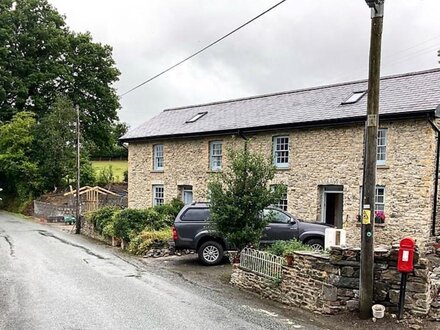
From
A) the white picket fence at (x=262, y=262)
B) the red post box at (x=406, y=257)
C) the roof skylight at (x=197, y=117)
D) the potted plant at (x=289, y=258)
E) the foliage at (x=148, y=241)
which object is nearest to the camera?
the red post box at (x=406, y=257)

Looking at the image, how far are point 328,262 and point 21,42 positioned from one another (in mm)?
40261

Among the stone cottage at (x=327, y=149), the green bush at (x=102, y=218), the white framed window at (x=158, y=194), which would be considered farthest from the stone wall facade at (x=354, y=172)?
the green bush at (x=102, y=218)

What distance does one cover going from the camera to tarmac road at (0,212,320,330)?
7.89 metres

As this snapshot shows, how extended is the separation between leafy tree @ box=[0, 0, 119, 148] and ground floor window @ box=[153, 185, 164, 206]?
19.0m

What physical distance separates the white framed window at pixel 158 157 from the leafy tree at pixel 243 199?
15.5m

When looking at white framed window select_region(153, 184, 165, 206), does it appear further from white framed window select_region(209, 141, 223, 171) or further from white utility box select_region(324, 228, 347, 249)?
Result: white utility box select_region(324, 228, 347, 249)

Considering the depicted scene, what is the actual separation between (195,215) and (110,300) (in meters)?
5.95

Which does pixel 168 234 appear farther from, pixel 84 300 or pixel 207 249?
pixel 84 300

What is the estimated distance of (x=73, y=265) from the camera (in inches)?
563

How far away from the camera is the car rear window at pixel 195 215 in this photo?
598 inches

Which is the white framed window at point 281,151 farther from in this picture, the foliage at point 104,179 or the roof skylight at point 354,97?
the foliage at point 104,179

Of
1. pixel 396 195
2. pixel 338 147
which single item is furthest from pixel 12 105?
pixel 396 195

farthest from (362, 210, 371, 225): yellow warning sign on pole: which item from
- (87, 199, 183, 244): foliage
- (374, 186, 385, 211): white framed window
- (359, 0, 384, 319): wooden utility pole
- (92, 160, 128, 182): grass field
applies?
(92, 160, 128, 182): grass field

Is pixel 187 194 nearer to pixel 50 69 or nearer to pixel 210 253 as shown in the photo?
pixel 210 253
